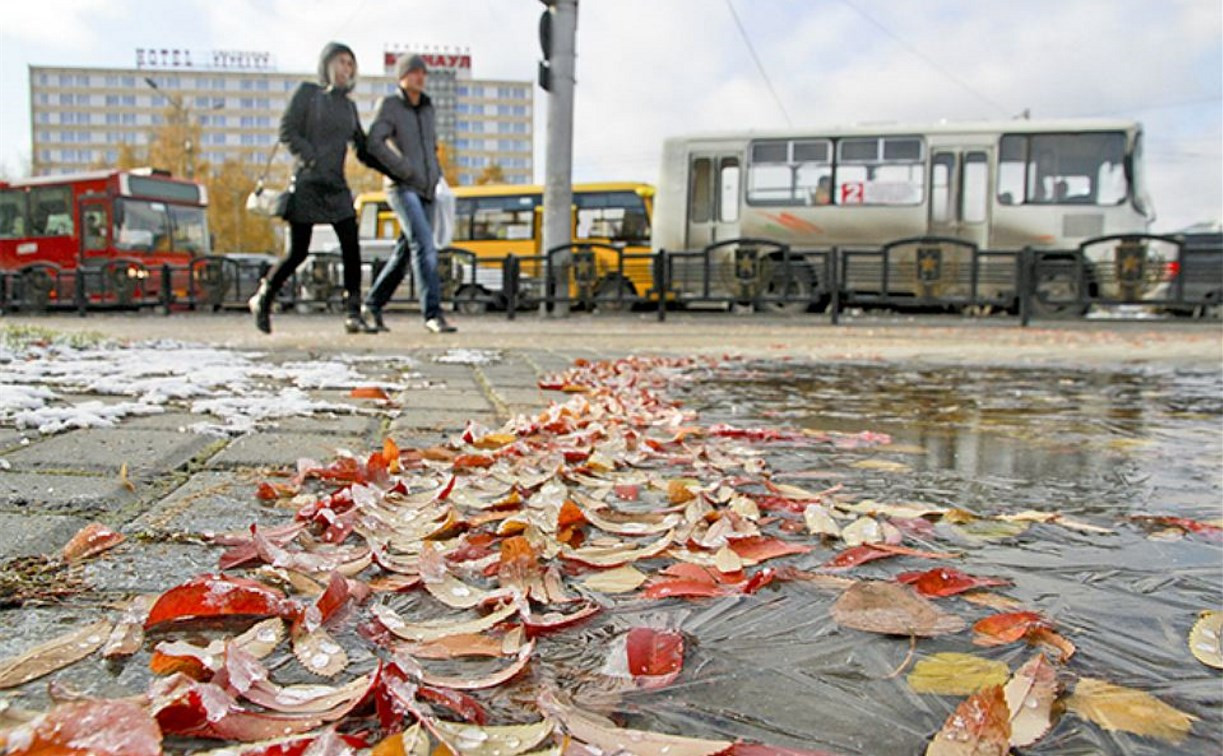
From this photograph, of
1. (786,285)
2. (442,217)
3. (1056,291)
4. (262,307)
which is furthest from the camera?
(786,285)

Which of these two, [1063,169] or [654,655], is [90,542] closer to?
[654,655]

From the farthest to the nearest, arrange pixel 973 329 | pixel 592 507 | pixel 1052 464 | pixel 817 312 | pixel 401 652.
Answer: pixel 817 312 → pixel 973 329 → pixel 1052 464 → pixel 592 507 → pixel 401 652

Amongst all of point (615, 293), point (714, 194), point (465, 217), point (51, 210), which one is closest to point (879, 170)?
point (714, 194)

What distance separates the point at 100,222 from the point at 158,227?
1.18 metres

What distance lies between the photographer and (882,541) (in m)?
1.63

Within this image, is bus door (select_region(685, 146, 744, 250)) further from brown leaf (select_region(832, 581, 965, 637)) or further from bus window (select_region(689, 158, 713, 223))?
brown leaf (select_region(832, 581, 965, 637))

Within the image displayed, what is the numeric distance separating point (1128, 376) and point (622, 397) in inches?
132

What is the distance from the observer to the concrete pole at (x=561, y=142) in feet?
43.8

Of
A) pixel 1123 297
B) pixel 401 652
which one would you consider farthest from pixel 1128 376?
pixel 1123 297

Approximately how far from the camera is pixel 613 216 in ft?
67.7

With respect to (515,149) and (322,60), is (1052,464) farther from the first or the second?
(515,149)

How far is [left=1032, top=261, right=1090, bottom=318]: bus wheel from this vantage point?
12383 millimetres

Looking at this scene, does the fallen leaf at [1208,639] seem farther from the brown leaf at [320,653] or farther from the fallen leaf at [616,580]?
the brown leaf at [320,653]

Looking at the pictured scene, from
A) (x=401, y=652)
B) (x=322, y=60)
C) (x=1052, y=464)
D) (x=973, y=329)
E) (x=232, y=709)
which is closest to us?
(x=232, y=709)
